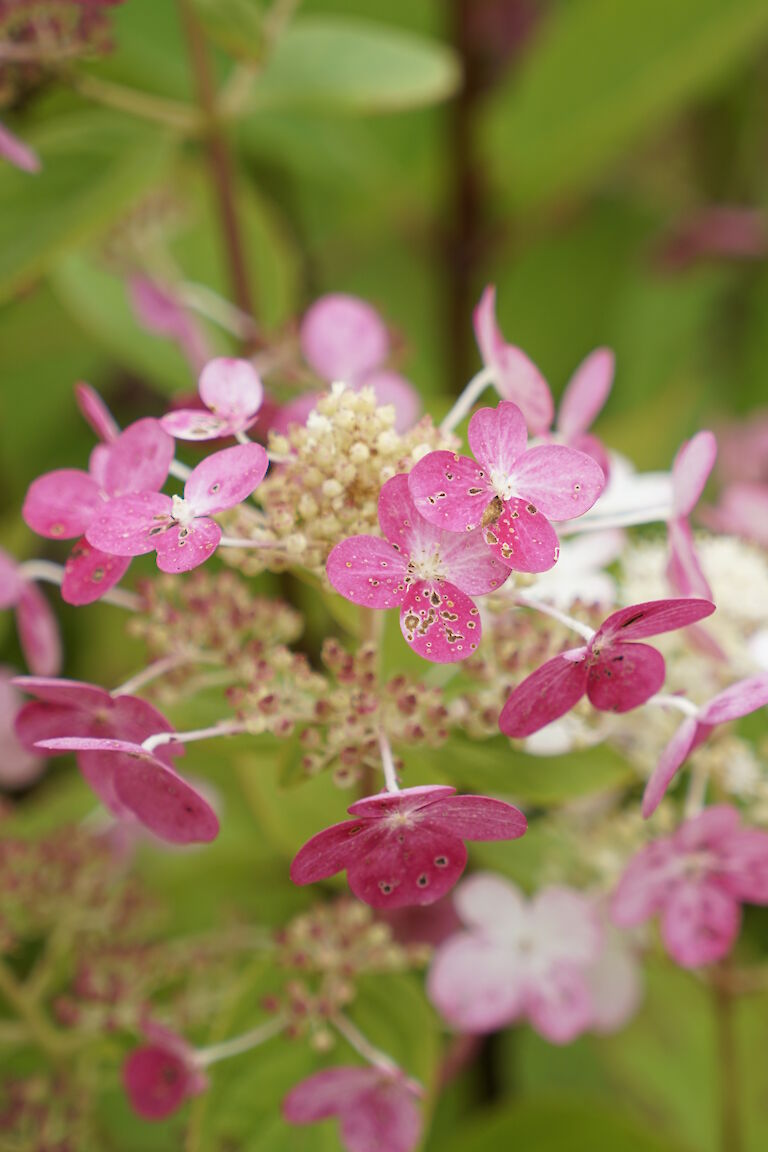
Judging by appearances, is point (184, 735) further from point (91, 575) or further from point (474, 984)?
point (474, 984)

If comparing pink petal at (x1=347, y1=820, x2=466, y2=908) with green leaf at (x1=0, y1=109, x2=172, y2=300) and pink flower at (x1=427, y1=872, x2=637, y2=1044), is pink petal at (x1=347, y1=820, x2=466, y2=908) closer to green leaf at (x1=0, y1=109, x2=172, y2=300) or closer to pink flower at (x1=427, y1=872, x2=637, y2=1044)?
pink flower at (x1=427, y1=872, x2=637, y2=1044)

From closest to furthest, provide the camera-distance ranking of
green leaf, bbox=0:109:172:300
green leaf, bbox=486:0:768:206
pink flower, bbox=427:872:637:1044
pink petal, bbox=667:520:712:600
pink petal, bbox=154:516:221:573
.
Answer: pink petal, bbox=154:516:221:573 → pink petal, bbox=667:520:712:600 → pink flower, bbox=427:872:637:1044 → green leaf, bbox=0:109:172:300 → green leaf, bbox=486:0:768:206

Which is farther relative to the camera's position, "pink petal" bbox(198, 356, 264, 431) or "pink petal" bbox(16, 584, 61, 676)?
"pink petal" bbox(16, 584, 61, 676)

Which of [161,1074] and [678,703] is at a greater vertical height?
[678,703]

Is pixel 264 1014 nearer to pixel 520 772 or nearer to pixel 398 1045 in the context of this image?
pixel 398 1045

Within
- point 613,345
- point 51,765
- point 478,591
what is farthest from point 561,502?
point 613,345

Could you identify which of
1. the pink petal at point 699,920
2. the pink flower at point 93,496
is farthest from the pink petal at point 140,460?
the pink petal at point 699,920

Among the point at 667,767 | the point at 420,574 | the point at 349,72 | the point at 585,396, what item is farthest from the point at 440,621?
the point at 349,72

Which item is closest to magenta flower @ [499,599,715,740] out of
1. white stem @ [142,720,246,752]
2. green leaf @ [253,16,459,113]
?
white stem @ [142,720,246,752]

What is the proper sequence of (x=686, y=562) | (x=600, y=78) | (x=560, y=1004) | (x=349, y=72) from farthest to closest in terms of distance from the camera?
(x=600, y=78)
(x=349, y=72)
(x=560, y=1004)
(x=686, y=562)
